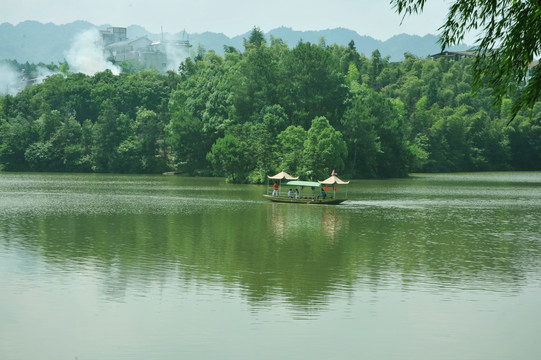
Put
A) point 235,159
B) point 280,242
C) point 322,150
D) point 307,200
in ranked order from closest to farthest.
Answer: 1. point 280,242
2. point 307,200
3. point 235,159
4. point 322,150

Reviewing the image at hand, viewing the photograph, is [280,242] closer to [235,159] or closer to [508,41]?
[508,41]

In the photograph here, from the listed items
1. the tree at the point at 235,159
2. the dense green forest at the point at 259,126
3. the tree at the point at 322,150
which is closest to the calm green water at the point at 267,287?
the tree at the point at 322,150

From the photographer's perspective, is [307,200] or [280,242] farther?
[307,200]

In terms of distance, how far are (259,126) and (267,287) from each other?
74.1m

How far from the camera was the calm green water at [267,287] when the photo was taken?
17000mm

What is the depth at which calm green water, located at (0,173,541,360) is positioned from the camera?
1700cm

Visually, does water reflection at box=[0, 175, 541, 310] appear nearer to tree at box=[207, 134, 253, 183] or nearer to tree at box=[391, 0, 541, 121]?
tree at box=[391, 0, 541, 121]

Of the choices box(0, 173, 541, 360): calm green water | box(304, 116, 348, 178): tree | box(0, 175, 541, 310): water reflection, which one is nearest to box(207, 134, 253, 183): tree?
box(304, 116, 348, 178): tree

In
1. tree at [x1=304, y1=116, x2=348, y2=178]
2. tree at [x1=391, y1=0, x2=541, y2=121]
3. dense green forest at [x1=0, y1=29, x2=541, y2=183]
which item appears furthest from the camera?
dense green forest at [x1=0, y1=29, x2=541, y2=183]

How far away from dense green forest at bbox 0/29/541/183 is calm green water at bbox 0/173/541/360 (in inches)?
1877

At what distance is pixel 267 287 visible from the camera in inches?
906

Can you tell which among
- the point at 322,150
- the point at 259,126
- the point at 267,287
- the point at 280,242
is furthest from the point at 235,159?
the point at 267,287

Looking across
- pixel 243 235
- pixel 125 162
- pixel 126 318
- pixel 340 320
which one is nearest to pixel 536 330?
pixel 340 320

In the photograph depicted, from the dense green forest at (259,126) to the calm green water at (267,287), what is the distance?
47678 mm
